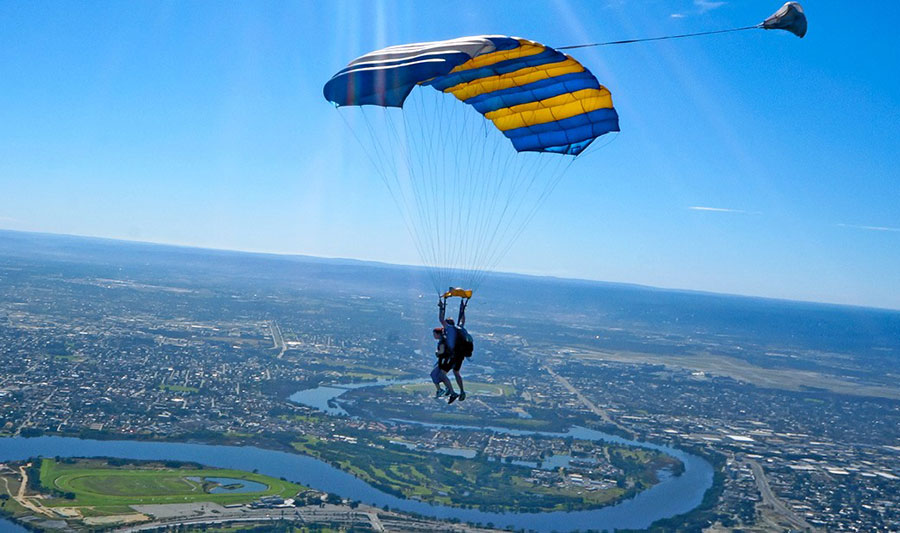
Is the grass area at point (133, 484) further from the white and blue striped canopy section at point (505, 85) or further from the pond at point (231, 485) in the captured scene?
the white and blue striped canopy section at point (505, 85)

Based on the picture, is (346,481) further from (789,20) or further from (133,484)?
(789,20)

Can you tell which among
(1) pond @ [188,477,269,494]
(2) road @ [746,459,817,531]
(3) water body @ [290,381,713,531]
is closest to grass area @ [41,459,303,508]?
(1) pond @ [188,477,269,494]

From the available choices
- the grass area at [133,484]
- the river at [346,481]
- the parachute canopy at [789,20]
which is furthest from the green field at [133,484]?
the parachute canopy at [789,20]

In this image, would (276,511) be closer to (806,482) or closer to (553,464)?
(553,464)

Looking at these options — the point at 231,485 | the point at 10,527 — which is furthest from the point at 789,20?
the point at 231,485

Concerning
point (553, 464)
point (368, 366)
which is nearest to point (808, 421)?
point (553, 464)

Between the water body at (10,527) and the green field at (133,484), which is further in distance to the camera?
the green field at (133,484)

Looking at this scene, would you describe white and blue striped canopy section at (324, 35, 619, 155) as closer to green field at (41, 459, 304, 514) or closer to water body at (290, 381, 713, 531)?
water body at (290, 381, 713, 531)
